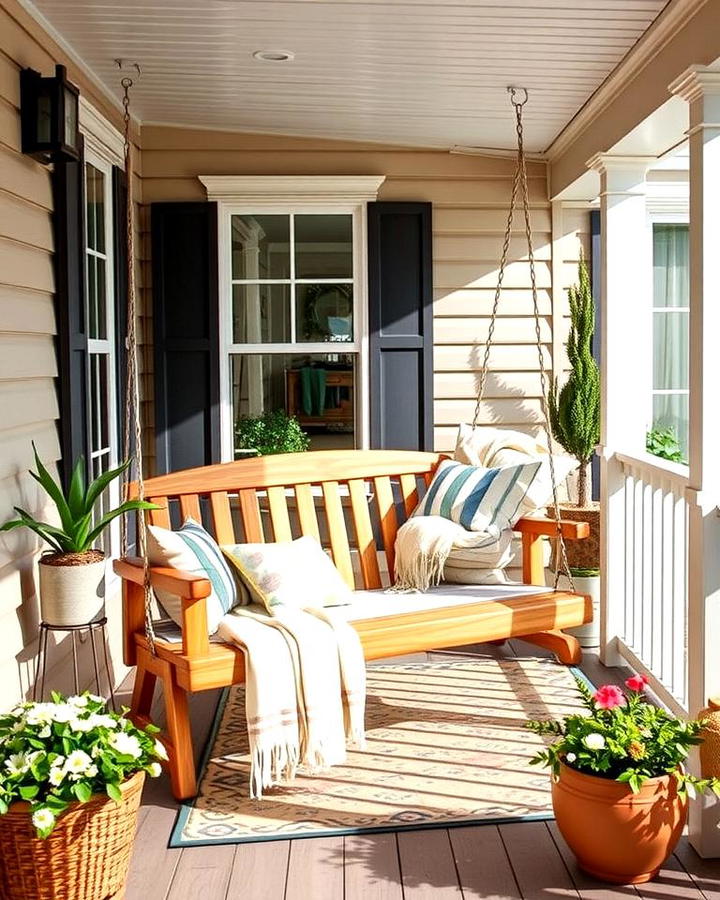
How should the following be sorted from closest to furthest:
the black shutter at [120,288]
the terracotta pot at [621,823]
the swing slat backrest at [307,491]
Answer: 1. the terracotta pot at [621,823]
2. the swing slat backrest at [307,491]
3. the black shutter at [120,288]

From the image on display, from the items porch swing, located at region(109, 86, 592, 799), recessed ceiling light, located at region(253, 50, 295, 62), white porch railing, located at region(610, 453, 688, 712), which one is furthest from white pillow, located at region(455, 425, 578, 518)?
recessed ceiling light, located at region(253, 50, 295, 62)

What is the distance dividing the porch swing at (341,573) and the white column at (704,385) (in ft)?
2.62

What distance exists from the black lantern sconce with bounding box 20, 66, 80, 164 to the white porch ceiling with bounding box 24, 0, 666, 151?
0.31 m

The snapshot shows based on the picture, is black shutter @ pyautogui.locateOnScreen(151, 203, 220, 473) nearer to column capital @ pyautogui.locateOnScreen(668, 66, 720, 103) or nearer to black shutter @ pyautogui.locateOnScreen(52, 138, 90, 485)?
black shutter @ pyautogui.locateOnScreen(52, 138, 90, 485)

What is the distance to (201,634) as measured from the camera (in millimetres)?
3797

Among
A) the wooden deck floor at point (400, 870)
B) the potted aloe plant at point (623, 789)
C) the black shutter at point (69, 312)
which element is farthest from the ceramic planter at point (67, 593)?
the potted aloe plant at point (623, 789)

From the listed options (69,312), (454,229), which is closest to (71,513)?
(69,312)

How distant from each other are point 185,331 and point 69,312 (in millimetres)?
1856

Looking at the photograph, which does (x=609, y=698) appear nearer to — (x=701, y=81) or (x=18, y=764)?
(x=18, y=764)

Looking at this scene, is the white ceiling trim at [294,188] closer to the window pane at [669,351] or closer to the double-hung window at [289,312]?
the double-hung window at [289,312]

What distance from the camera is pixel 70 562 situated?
414cm

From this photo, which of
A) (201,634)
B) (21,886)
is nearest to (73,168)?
(201,634)

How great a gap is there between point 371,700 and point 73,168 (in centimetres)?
254

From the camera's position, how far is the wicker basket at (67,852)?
2.84 meters
